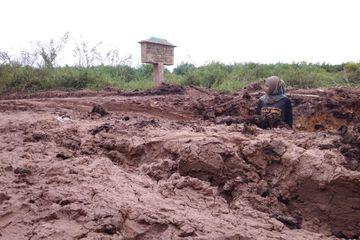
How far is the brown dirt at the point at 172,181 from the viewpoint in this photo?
274 cm

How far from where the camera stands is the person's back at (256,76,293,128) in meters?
5.76

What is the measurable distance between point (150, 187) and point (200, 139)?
28.0 inches

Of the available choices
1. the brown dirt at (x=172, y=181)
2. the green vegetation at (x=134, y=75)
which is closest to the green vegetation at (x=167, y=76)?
the green vegetation at (x=134, y=75)

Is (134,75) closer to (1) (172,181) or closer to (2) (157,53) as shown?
(2) (157,53)

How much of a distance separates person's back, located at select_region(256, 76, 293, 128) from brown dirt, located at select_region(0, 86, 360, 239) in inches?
53.0

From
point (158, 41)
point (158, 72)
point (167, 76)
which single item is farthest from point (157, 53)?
point (167, 76)

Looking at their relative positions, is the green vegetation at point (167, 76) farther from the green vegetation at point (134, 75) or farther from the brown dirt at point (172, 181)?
the brown dirt at point (172, 181)

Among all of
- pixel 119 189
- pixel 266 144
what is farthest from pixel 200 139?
pixel 119 189

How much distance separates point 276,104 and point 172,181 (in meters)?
2.85

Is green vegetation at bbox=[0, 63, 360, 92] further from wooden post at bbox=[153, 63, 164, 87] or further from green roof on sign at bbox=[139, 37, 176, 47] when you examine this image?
green roof on sign at bbox=[139, 37, 176, 47]

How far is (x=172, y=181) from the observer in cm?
338

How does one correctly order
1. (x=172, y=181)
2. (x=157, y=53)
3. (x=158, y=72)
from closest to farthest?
1. (x=172, y=181)
2. (x=157, y=53)
3. (x=158, y=72)

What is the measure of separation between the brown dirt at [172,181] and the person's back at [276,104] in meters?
1.35

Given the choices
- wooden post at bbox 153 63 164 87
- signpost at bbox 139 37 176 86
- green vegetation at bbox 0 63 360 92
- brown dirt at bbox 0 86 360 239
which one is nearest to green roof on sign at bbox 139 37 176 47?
signpost at bbox 139 37 176 86
